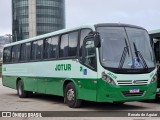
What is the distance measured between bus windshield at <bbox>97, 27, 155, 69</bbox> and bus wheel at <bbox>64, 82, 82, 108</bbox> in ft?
6.68

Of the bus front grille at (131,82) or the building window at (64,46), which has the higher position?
the building window at (64,46)

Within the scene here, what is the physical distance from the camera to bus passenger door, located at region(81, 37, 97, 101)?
43.5 feet

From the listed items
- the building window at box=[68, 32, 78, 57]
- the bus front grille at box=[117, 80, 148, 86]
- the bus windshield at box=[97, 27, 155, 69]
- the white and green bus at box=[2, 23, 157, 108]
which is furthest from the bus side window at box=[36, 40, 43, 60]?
the bus front grille at box=[117, 80, 148, 86]

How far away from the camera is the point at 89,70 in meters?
13.5

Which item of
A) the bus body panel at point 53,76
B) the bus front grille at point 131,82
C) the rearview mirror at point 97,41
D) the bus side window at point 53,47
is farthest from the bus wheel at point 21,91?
Result: the bus front grille at point 131,82

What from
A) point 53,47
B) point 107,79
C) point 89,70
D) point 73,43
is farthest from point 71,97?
point 53,47

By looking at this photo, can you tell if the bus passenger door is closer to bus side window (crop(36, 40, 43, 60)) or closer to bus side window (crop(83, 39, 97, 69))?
bus side window (crop(83, 39, 97, 69))

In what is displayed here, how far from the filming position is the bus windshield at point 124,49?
13156 millimetres

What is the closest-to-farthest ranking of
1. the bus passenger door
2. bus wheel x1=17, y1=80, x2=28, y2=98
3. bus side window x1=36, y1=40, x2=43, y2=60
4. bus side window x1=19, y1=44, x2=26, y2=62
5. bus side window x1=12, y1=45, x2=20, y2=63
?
the bus passenger door < bus side window x1=36, y1=40, x2=43, y2=60 < bus side window x1=19, y1=44, x2=26, y2=62 < bus wheel x1=17, y1=80, x2=28, y2=98 < bus side window x1=12, y1=45, x2=20, y2=63

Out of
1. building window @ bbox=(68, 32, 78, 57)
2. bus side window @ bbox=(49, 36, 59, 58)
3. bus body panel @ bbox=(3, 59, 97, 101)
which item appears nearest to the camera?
bus body panel @ bbox=(3, 59, 97, 101)

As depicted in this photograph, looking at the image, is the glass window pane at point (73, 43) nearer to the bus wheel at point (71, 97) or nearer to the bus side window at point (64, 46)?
the bus side window at point (64, 46)

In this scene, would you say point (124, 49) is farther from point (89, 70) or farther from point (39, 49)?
point (39, 49)

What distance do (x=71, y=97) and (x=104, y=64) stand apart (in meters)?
2.29

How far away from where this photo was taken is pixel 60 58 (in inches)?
624
